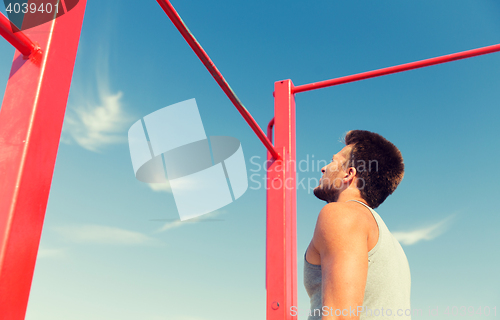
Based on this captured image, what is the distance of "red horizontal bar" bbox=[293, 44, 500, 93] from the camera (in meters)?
2.01

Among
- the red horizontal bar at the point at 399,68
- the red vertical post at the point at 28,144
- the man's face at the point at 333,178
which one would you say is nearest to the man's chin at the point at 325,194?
the man's face at the point at 333,178

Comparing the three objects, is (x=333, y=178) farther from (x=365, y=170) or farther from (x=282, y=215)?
(x=282, y=215)

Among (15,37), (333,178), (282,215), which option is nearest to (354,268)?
(333,178)

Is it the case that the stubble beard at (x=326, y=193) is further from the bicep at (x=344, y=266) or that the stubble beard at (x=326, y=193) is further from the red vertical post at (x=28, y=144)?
the red vertical post at (x=28, y=144)

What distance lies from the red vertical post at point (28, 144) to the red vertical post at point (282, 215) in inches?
55.0

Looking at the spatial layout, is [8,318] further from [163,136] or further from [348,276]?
[163,136]

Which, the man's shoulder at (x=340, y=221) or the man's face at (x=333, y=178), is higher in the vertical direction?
the man's face at (x=333, y=178)

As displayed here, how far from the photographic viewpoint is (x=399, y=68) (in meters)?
2.15

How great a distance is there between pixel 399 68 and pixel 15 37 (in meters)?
2.04

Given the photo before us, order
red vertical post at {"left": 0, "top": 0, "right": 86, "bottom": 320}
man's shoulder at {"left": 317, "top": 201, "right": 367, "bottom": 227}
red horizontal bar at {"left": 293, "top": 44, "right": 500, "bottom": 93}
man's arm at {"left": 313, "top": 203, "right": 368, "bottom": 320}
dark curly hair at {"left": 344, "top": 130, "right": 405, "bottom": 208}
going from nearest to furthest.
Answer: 1. red vertical post at {"left": 0, "top": 0, "right": 86, "bottom": 320}
2. man's arm at {"left": 313, "top": 203, "right": 368, "bottom": 320}
3. man's shoulder at {"left": 317, "top": 201, "right": 367, "bottom": 227}
4. dark curly hair at {"left": 344, "top": 130, "right": 405, "bottom": 208}
5. red horizontal bar at {"left": 293, "top": 44, "right": 500, "bottom": 93}

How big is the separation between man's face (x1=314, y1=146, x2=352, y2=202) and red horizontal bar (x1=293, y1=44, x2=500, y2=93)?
63 cm

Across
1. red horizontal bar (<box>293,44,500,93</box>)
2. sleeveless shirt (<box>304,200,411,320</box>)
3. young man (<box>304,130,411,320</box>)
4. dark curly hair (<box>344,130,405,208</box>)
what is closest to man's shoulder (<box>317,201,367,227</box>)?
young man (<box>304,130,411,320</box>)

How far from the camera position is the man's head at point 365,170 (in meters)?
1.63

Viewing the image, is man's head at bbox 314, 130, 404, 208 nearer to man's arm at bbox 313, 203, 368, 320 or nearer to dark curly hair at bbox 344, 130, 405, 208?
dark curly hair at bbox 344, 130, 405, 208
